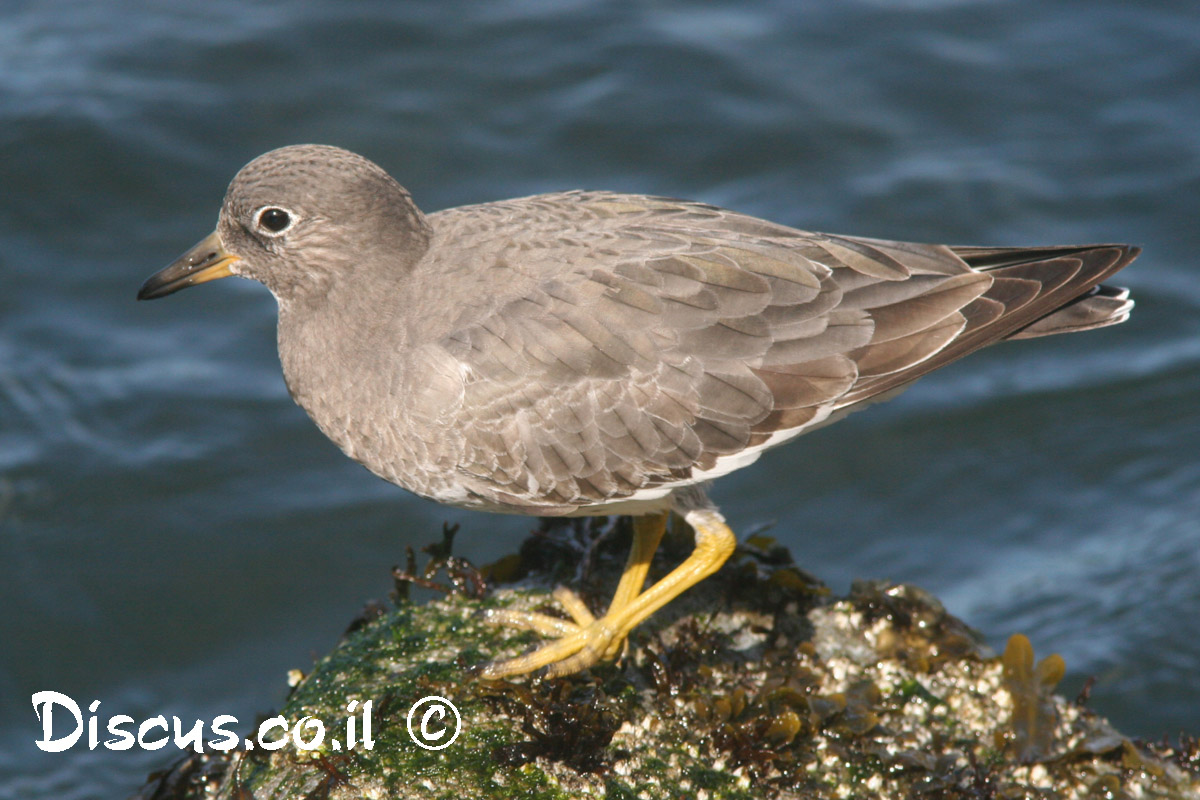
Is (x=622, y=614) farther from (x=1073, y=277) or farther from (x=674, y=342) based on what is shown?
(x=1073, y=277)

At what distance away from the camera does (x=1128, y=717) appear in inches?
275

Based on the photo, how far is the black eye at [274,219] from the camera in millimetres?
5551

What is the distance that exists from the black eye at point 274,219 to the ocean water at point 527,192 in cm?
342

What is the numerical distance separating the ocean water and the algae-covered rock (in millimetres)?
2189

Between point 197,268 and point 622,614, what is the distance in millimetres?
2681

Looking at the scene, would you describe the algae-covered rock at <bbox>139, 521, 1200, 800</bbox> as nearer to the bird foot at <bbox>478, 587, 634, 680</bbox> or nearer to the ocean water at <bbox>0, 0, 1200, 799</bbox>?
the bird foot at <bbox>478, 587, 634, 680</bbox>

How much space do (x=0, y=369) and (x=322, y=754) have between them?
6.52 m

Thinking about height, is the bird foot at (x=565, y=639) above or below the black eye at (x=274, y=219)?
below

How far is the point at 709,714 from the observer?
4.85 meters

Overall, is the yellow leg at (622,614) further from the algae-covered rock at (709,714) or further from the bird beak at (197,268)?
the bird beak at (197,268)

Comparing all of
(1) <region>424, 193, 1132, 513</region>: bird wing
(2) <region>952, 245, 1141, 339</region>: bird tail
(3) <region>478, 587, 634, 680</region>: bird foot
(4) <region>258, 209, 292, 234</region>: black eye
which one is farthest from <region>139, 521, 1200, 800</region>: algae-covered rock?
(4) <region>258, 209, 292, 234</region>: black eye

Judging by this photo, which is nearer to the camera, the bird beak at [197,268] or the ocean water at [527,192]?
the bird beak at [197,268]

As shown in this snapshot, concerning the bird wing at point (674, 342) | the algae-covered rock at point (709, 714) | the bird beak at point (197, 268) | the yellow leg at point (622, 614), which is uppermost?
the bird beak at point (197, 268)

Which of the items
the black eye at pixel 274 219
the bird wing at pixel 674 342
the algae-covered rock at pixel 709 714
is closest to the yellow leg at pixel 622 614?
the algae-covered rock at pixel 709 714
